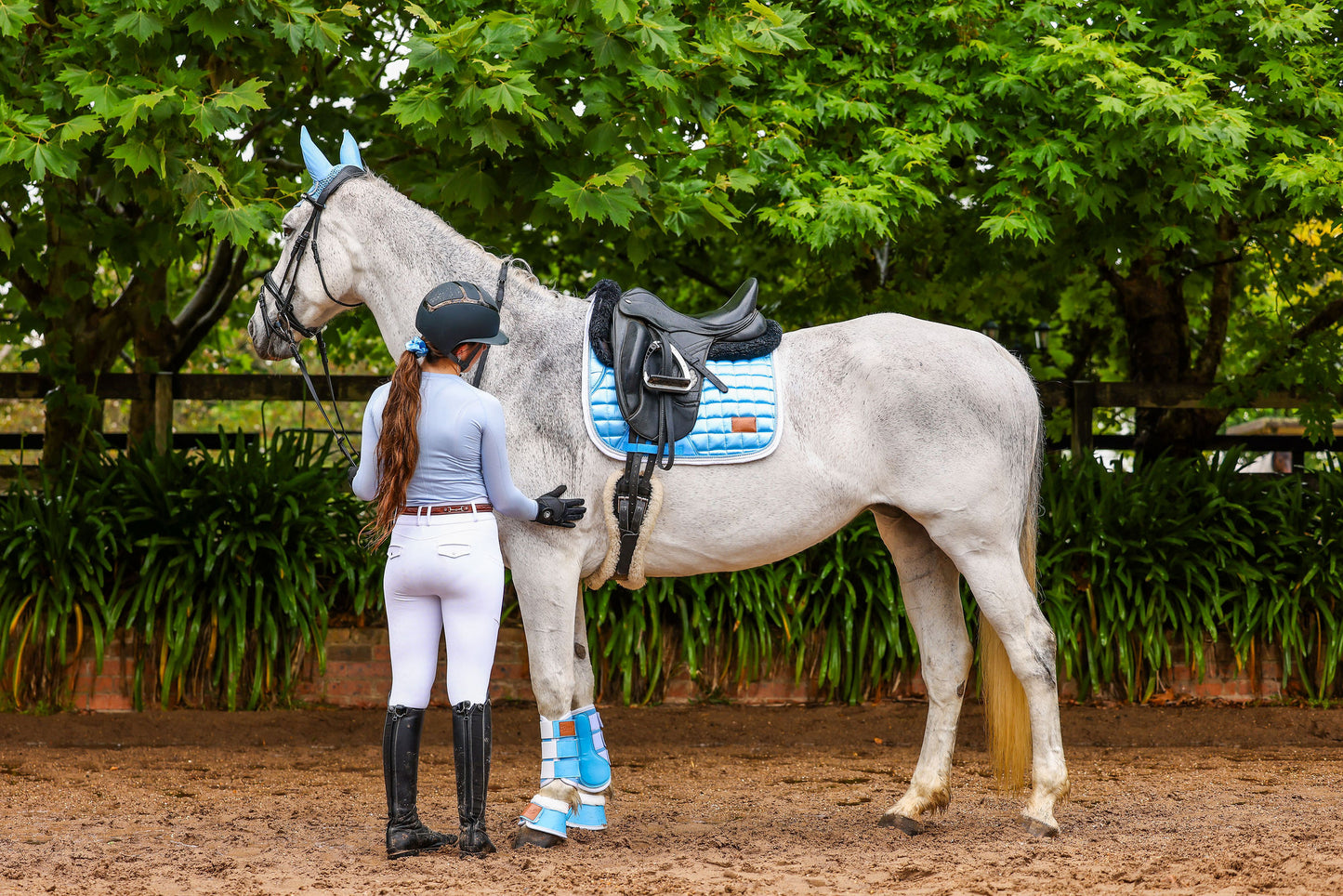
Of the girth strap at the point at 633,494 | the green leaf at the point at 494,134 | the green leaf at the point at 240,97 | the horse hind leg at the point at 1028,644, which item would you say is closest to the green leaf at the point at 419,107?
the green leaf at the point at 494,134

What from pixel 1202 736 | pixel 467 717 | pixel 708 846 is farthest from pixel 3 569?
pixel 1202 736

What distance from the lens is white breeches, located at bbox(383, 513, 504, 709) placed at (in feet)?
13.0

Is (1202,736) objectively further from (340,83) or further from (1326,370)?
(340,83)

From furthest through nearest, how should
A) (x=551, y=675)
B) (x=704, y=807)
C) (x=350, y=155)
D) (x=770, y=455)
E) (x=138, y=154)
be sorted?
(x=704, y=807) → (x=138, y=154) → (x=350, y=155) → (x=770, y=455) → (x=551, y=675)

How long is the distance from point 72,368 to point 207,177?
3.35 metres

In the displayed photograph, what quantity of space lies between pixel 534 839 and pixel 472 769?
43cm

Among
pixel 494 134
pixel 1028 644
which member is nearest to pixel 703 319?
pixel 494 134

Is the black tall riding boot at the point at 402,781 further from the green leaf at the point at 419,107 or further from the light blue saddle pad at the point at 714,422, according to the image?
the green leaf at the point at 419,107

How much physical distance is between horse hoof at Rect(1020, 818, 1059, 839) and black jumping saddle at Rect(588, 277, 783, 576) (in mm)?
1823

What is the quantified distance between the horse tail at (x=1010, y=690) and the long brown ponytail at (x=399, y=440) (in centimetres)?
233

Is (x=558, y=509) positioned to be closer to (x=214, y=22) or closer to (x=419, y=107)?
(x=419, y=107)

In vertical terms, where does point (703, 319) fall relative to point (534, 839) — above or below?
above

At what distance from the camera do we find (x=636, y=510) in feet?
14.2

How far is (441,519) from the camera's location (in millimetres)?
3971
